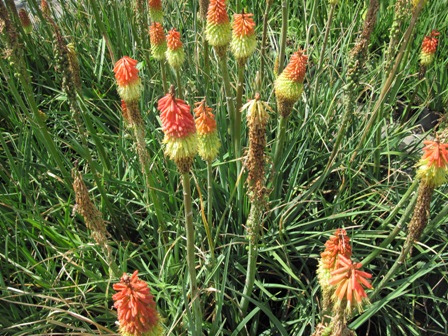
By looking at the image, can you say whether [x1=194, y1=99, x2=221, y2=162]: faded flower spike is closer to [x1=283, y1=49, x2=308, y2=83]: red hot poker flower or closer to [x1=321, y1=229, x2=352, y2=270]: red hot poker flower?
[x1=283, y1=49, x2=308, y2=83]: red hot poker flower

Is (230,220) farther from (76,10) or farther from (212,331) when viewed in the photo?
(76,10)

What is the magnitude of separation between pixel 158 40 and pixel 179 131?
5.20ft

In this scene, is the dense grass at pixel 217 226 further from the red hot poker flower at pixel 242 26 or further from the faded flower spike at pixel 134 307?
the red hot poker flower at pixel 242 26

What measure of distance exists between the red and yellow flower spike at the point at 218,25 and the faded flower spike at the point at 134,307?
148 centimetres

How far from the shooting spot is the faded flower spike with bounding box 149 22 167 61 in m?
2.99

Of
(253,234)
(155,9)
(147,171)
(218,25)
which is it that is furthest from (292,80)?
(155,9)

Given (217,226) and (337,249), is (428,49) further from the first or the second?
(337,249)

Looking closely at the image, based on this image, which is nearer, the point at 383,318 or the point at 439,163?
the point at 439,163

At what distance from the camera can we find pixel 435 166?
1.83m

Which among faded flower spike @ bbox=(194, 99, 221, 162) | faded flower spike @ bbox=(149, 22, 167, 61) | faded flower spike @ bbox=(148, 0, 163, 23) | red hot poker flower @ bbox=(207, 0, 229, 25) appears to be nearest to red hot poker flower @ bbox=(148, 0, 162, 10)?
faded flower spike @ bbox=(148, 0, 163, 23)

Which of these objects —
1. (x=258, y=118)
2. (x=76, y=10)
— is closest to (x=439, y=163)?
(x=258, y=118)

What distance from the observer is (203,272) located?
274 centimetres

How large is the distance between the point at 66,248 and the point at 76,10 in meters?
3.56

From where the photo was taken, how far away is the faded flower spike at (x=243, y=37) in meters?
2.49
